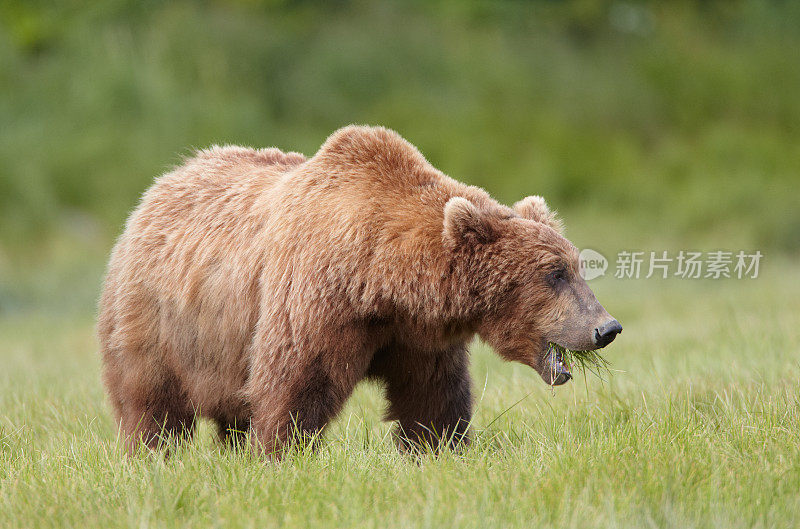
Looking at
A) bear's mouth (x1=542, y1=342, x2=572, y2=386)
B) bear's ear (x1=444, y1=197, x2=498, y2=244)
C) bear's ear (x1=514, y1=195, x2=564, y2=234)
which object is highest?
bear's ear (x1=514, y1=195, x2=564, y2=234)

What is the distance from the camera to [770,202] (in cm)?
1916

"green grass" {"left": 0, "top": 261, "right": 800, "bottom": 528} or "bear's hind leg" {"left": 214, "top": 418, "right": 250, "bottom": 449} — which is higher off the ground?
"green grass" {"left": 0, "top": 261, "right": 800, "bottom": 528}

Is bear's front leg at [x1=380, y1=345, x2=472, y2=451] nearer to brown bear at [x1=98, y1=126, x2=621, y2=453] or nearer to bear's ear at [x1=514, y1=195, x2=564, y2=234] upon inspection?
brown bear at [x1=98, y1=126, x2=621, y2=453]

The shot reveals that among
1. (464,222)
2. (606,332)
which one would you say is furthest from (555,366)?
(464,222)

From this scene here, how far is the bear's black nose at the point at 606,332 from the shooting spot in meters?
4.52

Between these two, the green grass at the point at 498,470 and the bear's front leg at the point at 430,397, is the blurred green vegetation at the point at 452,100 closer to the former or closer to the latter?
the green grass at the point at 498,470

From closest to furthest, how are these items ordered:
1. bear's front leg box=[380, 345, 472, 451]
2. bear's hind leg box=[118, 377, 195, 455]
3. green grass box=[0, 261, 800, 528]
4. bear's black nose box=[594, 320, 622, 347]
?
green grass box=[0, 261, 800, 528] → bear's black nose box=[594, 320, 622, 347] → bear's front leg box=[380, 345, 472, 451] → bear's hind leg box=[118, 377, 195, 455]

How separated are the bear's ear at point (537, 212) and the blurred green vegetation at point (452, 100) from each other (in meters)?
13.3

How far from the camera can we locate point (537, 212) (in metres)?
5.02

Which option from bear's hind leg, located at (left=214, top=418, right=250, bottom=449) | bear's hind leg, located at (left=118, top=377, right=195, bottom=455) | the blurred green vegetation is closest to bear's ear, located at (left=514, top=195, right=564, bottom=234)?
bear's hind leg, located at (left=214, top=418, right=250, bottom=449)

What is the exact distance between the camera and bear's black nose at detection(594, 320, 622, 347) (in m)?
4.52

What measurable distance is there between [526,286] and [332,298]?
0.90 m

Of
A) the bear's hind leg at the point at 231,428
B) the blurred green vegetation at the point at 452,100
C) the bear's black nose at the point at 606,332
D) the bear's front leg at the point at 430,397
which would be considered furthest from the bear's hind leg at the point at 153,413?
the blurred green vegetation at the point at 452,100

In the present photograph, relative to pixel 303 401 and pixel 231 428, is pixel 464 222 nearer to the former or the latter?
pixel 303 401
